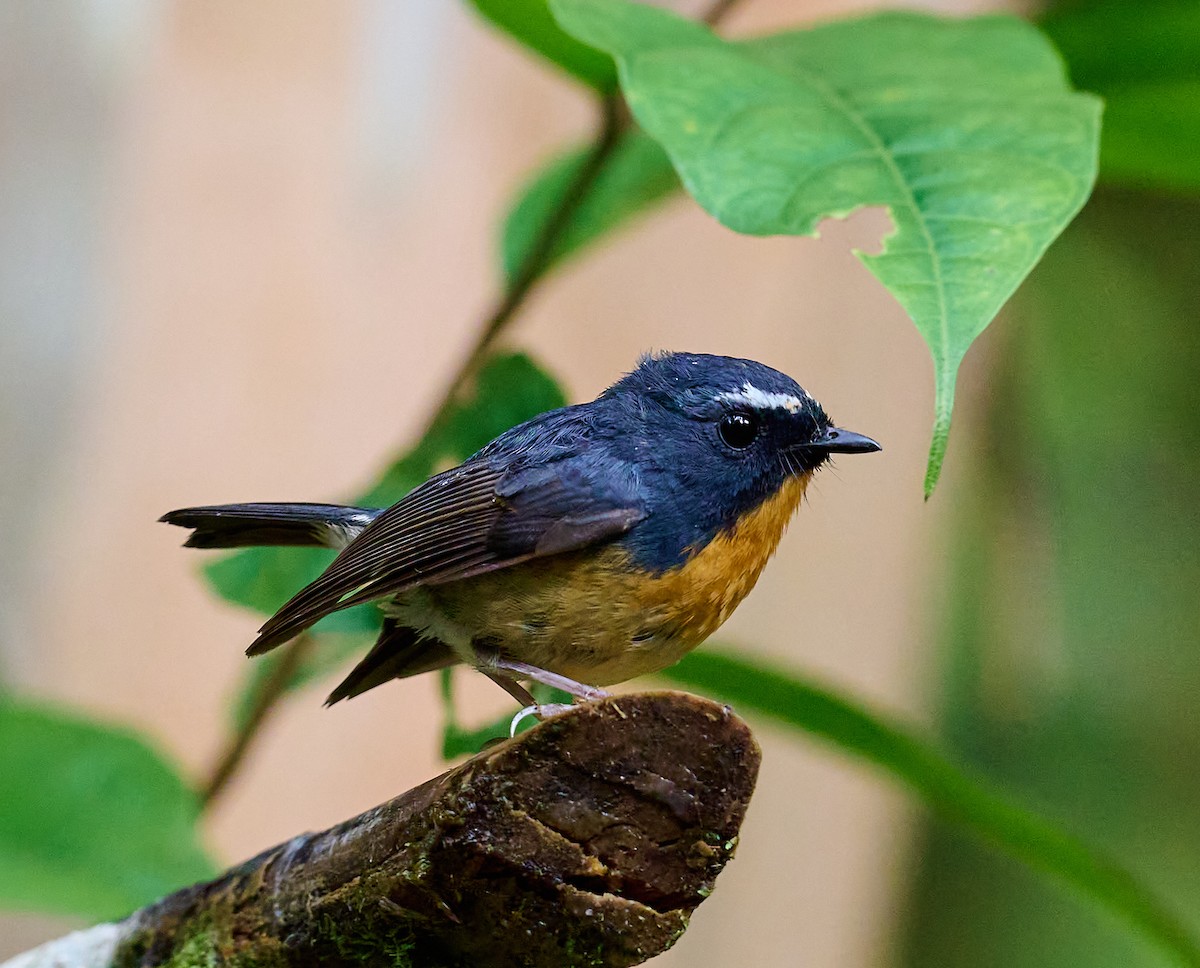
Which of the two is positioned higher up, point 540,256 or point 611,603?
point 540,256

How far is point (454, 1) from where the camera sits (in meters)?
5.34

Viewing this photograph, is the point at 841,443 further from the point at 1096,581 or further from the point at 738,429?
the point at 1096,581

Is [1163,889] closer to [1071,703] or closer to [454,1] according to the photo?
[1071,703]

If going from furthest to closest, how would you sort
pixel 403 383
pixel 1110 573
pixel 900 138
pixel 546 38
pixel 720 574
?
pixel 403 383 → pixel 1110 573 → pixel 546 38 → pixel 720 574 → pixel 900 138

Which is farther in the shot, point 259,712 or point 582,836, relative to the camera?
point 259,712

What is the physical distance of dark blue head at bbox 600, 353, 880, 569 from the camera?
1.71m

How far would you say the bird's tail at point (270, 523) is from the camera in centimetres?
191

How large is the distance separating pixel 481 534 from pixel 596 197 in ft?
2.84

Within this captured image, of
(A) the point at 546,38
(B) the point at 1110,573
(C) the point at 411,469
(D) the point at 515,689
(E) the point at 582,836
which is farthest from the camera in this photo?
(B) the point at 1110,573

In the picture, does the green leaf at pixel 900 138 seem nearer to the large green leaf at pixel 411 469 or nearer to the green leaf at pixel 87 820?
the large green leaf at pixel 411 469

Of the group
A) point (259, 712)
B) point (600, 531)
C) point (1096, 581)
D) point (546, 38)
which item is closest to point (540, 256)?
point (546, 38)

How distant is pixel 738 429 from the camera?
178cm

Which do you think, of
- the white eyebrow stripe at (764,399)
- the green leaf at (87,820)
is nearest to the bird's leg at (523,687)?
the white eyebrow stripe at (764,399)

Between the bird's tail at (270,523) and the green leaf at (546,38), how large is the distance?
2.60ft
